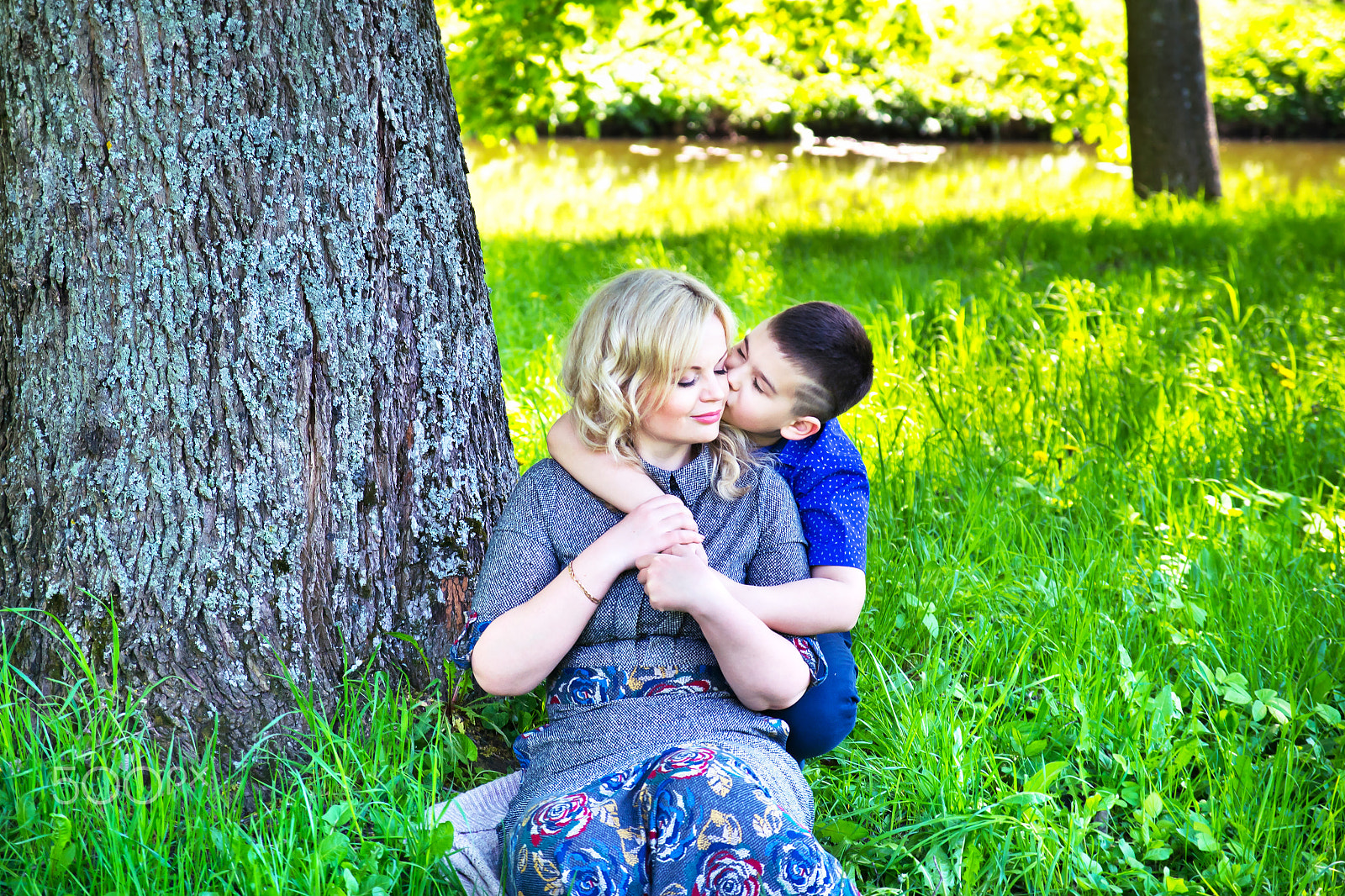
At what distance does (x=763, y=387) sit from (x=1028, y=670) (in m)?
0.92

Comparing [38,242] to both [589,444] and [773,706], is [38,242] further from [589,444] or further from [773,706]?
[773,706]

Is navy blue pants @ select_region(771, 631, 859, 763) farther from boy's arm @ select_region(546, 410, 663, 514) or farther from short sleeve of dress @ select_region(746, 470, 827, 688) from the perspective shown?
boy's arm @ select_region(546, 410, 663, 514)

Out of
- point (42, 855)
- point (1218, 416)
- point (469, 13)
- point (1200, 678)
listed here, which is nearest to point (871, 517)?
point (1200, 678)

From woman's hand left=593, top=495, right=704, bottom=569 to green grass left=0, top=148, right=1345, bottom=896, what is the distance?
1.86 ft

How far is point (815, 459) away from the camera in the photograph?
2029 mm

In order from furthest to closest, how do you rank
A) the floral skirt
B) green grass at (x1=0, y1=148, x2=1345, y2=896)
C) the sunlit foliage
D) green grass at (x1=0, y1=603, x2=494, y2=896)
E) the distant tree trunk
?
the distant tree trunk
the sunlit foliage
green grass at (x1=0, y1=148, x2=1345, y2=896)
green grass at (x1=0, y1=603, x2=494, y2=896)
the floral skirt

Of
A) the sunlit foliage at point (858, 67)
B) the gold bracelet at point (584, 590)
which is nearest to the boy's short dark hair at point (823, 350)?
the gold bracelet at point (584, 590)

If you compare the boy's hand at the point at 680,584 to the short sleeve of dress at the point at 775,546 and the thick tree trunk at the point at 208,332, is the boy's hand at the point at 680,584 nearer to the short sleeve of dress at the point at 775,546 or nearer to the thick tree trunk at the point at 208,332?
the short sleeve of dress at the point at 775,546

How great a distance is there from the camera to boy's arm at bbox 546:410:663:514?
183 centimetres

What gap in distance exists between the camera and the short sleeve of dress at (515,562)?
5.92ft

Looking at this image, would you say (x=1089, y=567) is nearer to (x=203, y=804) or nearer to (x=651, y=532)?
(x=651, y=532)

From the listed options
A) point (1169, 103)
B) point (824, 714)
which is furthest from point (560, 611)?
point (1169, 103)

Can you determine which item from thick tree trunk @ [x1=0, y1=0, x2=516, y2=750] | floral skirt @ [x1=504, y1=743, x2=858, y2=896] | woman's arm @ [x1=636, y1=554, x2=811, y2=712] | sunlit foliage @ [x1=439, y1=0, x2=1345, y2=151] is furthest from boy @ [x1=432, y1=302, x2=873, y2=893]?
sunlit foliage @ [x1=439, y1=0, x2=1345, y2=151]

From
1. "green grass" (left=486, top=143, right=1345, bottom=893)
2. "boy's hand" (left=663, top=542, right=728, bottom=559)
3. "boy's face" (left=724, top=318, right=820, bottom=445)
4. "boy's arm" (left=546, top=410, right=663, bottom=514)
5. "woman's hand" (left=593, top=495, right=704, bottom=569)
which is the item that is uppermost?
"boy's face" (left=724, top=318, right=820, bottom=445)
